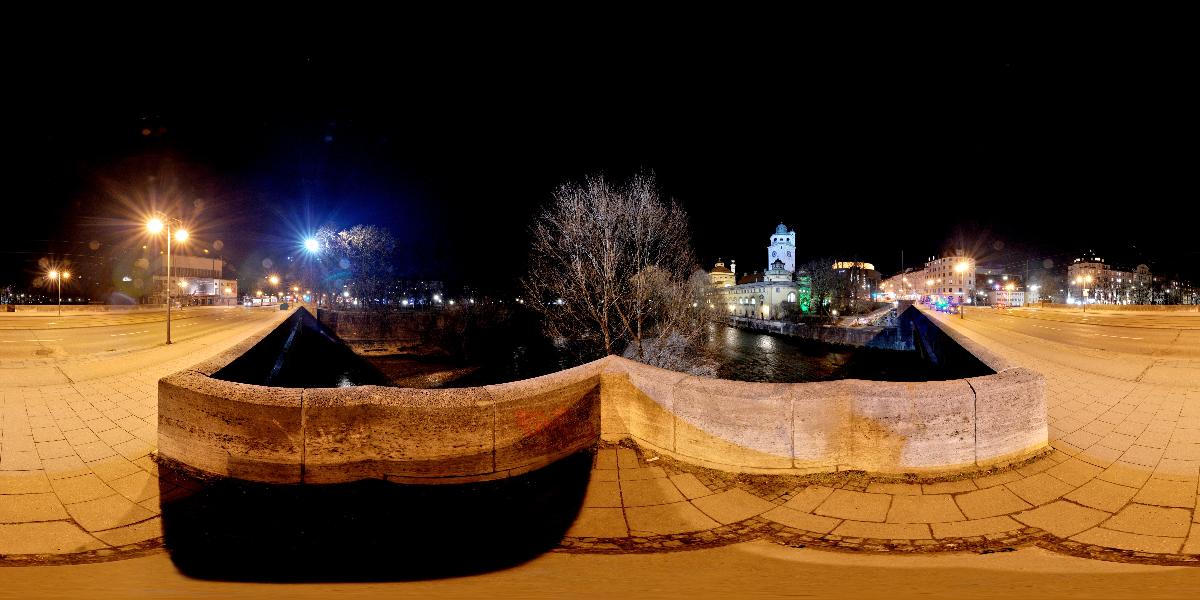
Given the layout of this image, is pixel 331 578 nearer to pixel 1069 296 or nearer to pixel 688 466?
pixel 688 466

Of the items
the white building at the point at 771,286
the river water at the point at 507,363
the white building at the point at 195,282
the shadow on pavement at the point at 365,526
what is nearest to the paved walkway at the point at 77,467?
the shadow on pavement at the point at 365,526

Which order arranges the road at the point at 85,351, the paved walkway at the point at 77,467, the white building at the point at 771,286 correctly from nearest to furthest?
the paved walkway at the point at 77,467, the road at the point at 85,351, the white building at the point at 771,286

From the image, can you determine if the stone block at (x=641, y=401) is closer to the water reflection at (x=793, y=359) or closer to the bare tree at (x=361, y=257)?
the water reflection at (x=793, y=359)

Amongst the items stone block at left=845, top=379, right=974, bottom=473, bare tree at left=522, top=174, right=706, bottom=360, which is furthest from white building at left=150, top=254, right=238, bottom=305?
stone block at left=845, top=379, right=974, bottom=473

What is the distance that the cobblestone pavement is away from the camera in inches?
122

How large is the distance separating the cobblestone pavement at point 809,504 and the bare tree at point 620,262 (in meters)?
14.7

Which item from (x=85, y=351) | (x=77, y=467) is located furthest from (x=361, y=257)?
(x=77, y=467)

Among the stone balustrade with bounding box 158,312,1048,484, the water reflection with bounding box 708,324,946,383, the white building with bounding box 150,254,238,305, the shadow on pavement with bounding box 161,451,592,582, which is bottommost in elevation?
the water reflection with bounding box 708,324,946,383

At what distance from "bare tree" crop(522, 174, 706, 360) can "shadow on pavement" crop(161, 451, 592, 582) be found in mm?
14827

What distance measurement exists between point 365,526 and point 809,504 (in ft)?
11.2

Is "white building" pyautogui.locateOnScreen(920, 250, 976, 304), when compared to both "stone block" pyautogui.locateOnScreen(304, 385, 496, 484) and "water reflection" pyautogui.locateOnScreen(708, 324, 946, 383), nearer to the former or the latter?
"water reflection" pyautogui.locateOnScreen(708, 324, 946, 383)

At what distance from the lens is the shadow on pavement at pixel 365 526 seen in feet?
9.82

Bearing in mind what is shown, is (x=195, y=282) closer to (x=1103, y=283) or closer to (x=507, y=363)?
(x=507, y=363)

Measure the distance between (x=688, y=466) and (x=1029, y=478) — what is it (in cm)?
290
